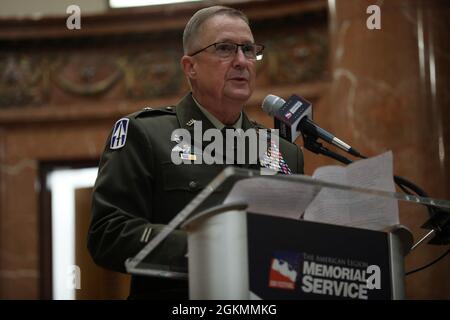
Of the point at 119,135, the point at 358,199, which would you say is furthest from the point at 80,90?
the point at 358,199

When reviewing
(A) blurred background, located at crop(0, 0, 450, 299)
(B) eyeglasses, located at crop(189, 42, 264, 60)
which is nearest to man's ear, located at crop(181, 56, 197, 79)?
(B) eyeglasses, located at crop(189, 42, 264, 60)

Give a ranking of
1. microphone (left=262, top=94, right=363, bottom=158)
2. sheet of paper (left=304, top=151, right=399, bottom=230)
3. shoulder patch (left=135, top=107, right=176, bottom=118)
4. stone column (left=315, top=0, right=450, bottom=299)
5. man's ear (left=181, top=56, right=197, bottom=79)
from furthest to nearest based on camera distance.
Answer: stone column (left=315, top=0, right=450, bottom=299) → man's ear (left=181, top=56, right=197, bottom=79) → shoulder patch (left=135, top=107, right=176, bottom=118) → microphone (left=262, top=94, right=363, bottom=158) → sheet of paper (left=304, top=151, right=399, bottom=230)

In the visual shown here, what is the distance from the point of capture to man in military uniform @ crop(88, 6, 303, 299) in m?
2.06

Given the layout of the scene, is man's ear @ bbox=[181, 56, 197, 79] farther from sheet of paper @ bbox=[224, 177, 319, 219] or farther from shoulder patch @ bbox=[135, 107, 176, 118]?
sheet of paper @ bbox=[224, 177, 319, 219]

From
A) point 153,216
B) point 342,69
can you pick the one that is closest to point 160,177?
point 153,216

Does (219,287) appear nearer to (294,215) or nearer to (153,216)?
(294,215)

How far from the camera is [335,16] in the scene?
16.4 feet

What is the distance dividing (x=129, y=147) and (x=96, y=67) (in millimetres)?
4122

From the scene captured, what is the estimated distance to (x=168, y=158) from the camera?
2.34m

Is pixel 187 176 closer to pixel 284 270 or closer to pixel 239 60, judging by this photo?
pixel 239 60

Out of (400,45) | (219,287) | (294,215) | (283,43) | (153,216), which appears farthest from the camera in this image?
(283,43)

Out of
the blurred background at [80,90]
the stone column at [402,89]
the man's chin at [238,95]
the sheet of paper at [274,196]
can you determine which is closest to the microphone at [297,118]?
the man's chin at [238,95]

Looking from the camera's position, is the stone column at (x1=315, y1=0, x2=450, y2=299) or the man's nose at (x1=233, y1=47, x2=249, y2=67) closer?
the man's nose at (x1=233, y1=47, x2=249, y2=67)
